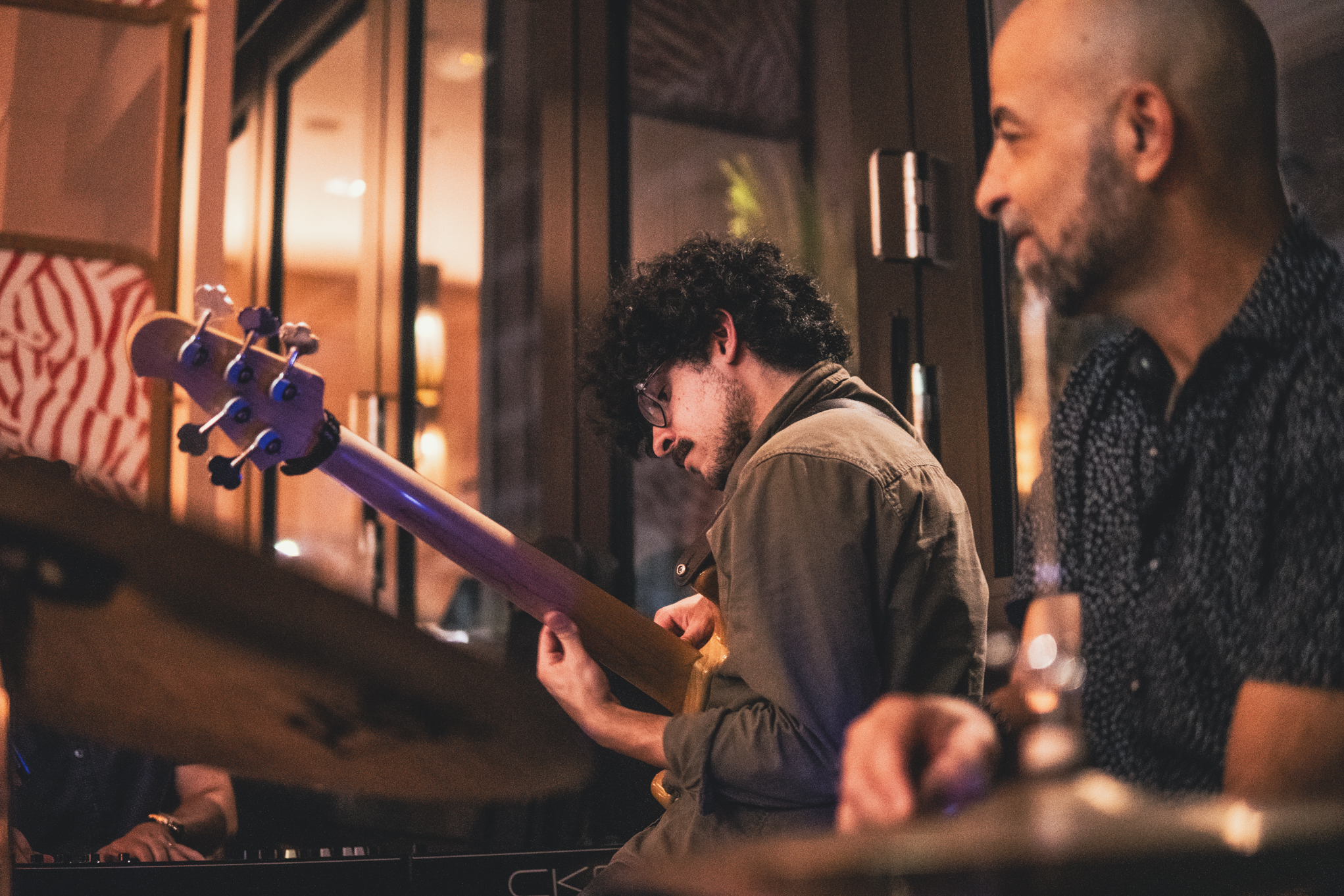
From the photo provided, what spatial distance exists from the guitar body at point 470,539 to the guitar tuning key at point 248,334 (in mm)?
15

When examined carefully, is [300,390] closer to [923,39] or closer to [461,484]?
Answer: [923,39]

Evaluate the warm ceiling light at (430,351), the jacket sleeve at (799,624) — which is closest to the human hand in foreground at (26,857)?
the jacket sleeve at (799,624)

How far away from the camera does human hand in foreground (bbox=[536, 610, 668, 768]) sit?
4.63 feet

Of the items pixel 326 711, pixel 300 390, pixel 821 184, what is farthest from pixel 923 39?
pixel 326 711

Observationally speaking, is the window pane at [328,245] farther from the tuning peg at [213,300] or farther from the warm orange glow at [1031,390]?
the tuning peg at [213,300]

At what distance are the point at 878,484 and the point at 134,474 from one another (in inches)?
81.3

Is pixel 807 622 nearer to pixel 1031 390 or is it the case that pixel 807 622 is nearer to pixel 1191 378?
pixel 1191 378

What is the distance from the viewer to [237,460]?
56.9 inches

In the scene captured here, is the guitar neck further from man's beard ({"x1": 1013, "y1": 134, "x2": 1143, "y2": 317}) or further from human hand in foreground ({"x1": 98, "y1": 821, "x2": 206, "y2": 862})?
man's beard ({"x1": 1013, "y1": 134, "x2": 1143, "y2": 317})

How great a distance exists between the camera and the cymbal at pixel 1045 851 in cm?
39

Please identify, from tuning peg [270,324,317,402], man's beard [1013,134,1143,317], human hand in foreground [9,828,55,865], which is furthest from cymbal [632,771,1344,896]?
tuning peg [270,324,317,402]

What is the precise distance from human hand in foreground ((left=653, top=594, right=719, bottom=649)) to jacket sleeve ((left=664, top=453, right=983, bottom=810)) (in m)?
0.38

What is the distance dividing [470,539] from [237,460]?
30 centimetres

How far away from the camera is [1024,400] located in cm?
178
